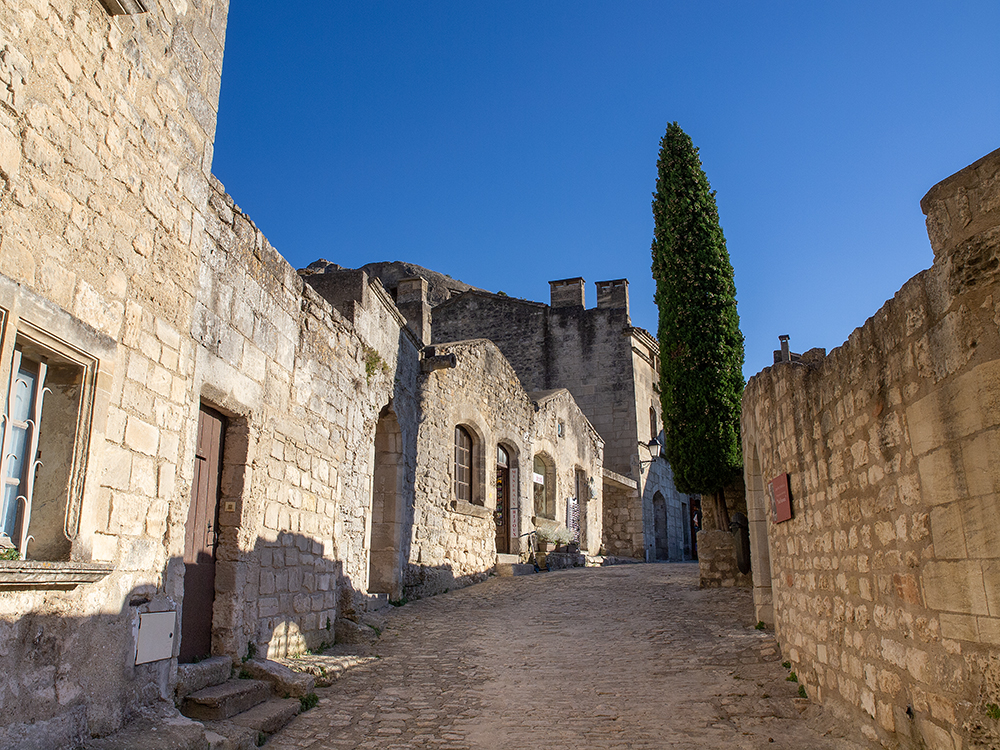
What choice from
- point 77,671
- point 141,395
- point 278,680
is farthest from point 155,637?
point 278,680

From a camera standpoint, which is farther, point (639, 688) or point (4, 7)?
point (639, 688)

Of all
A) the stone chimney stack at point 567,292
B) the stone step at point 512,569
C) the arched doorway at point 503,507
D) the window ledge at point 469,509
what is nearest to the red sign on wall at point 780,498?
the window ledge at point 469,509

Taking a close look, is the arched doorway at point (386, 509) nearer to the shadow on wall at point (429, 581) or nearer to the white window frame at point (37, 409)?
the shadow on wall at point (429, 581)

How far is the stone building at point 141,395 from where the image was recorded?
3.07 m

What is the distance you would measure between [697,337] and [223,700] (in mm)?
8754

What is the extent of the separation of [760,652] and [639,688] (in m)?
1.37

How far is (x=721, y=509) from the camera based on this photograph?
11.2 metres

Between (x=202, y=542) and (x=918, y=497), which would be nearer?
(x=918, y=497)

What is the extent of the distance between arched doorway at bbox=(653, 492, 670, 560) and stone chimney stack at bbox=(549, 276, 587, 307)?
620 cm

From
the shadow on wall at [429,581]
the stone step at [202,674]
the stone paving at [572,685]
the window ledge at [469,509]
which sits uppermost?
the window ledge at [469,509]

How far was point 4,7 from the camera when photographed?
2.96m

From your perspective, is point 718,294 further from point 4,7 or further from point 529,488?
point 4,7

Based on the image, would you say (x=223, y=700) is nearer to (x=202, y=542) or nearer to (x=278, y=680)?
(x=278, y=680)

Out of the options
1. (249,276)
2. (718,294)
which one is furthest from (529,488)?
(249,276)
